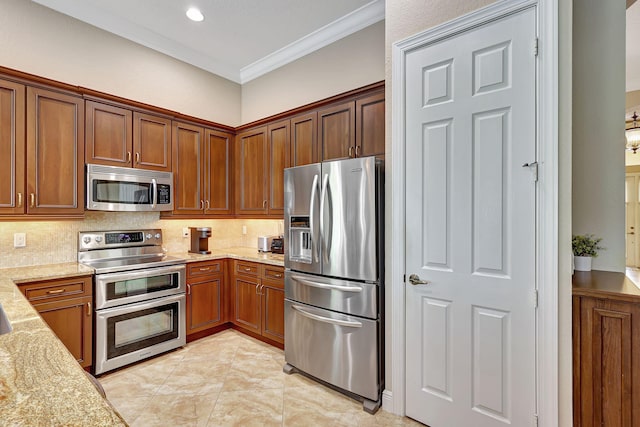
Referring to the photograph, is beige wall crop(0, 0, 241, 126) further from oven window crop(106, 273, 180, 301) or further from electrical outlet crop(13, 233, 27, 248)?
oven window crop(106, 273, 180, 301)

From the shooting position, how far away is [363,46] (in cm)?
325

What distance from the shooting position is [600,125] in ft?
6.98

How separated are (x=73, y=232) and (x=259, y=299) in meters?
1.88

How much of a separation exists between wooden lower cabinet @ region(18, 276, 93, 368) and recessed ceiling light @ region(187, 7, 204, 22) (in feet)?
8.53

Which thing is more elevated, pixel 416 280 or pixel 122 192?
pixel 122 192

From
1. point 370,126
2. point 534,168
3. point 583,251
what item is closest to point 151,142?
point 370,126

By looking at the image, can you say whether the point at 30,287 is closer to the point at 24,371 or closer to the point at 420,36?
the point at 24,371

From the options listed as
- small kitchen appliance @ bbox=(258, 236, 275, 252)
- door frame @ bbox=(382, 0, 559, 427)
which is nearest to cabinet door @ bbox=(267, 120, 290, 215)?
small kitchen appliance @ bbox=(258, 236, 275, 252)

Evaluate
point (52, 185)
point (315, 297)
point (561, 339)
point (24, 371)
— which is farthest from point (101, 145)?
point (561, 339)

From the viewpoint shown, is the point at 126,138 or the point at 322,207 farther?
the point at 126,138

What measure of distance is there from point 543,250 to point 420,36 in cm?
151

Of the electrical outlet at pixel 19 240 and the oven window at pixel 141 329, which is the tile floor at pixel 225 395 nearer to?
the oven window at pixel 141 329

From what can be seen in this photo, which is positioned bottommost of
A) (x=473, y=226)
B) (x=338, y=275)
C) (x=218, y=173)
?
(x=338, y=275)

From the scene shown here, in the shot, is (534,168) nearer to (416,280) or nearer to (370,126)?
(416,280)
